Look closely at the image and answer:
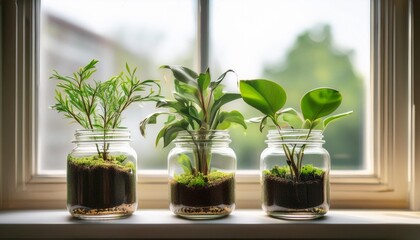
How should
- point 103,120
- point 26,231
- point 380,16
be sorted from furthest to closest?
point 380,16 < point 103,120 < point 26,231

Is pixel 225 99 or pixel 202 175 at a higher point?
pixel 225 99

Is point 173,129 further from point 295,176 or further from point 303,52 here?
point 303,52

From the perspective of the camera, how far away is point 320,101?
1.09 metres

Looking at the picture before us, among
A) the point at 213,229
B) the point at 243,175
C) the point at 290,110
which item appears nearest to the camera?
the point at 213,229

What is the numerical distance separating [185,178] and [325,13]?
1.92ft

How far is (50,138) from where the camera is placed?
1309mm

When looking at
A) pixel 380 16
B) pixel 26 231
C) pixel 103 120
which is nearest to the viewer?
pixel 26 231

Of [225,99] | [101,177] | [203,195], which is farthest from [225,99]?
[101,177]

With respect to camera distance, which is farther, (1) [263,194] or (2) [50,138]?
(2) [50,138]

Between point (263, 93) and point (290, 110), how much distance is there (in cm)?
8

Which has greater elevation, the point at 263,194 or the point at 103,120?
the point at 103,120

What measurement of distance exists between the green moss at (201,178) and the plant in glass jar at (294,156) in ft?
0.34

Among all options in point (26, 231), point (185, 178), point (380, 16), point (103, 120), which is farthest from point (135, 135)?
point (380, 16)

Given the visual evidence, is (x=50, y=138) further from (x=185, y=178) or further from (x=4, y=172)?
(x=185, y=178)
